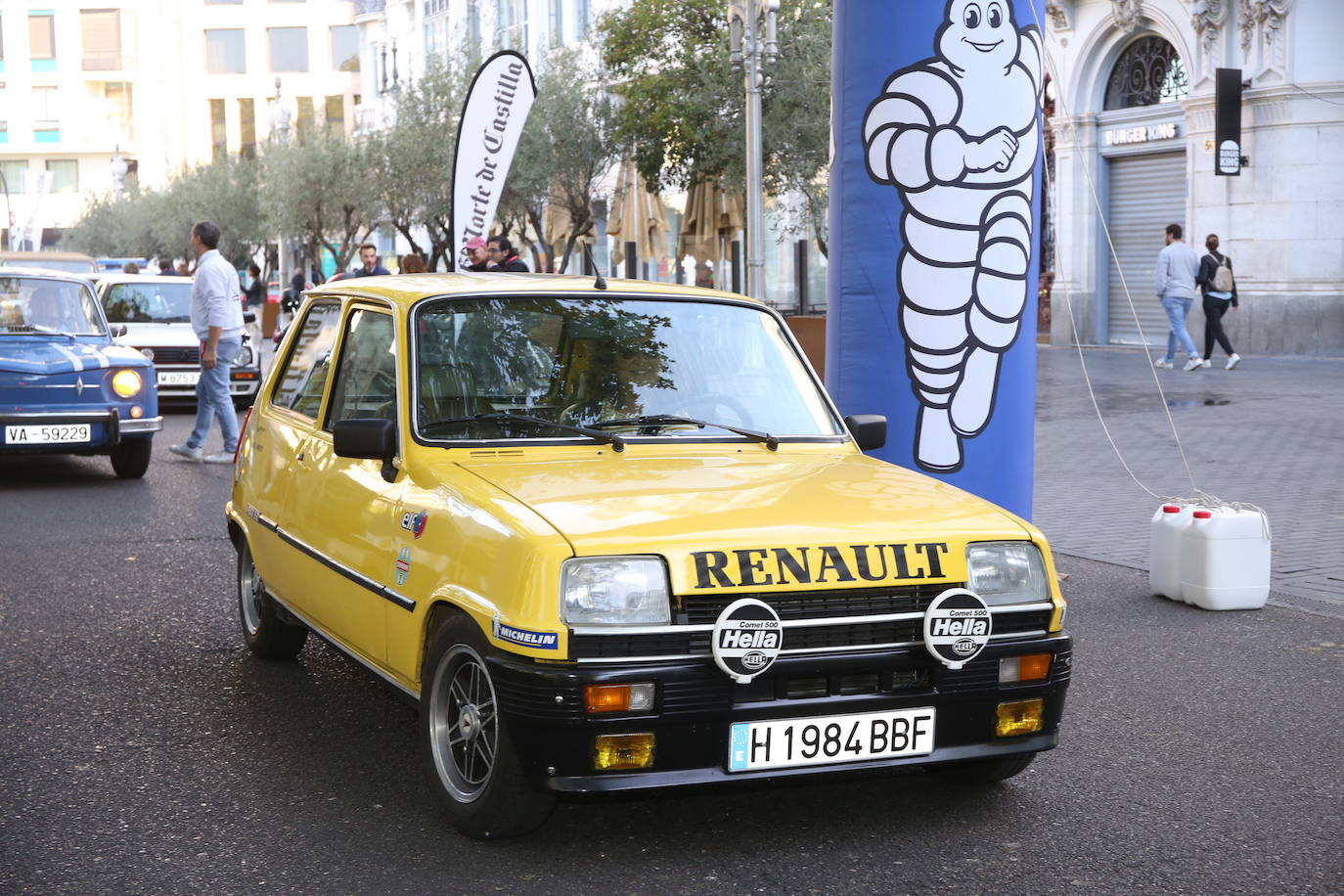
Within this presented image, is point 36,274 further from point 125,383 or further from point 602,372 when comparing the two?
point 602,372

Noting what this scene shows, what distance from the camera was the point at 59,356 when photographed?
12.4 metres

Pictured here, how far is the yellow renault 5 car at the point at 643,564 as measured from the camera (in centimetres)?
403

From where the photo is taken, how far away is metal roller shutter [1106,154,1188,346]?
2648 centimetres

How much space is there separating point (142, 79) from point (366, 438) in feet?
326

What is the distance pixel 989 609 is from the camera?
4.30m

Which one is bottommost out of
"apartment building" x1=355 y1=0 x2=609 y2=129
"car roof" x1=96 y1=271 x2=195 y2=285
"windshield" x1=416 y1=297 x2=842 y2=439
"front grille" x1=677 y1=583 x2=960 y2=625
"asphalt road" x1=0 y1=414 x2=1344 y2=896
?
"asphalt road" x1=0 y1=414 x2=1344 y2=896

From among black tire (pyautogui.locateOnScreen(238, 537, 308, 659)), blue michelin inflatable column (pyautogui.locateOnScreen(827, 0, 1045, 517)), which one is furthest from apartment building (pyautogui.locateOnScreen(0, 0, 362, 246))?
black tire (pyautogui.locateOnScreen(238, 537, 308, 659))

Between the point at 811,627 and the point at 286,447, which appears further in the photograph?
the point at 286,447

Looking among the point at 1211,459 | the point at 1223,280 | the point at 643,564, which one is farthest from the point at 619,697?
the point at 1223,280

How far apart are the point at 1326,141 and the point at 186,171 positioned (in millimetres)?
50083

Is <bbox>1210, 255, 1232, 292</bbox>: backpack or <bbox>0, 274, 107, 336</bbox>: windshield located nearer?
<bbox>0, 274, 107, 336</bbox>: windshield

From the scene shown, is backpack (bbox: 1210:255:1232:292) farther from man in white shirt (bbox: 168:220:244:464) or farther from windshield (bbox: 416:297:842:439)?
windshield (bbox: 416:297:842:439)

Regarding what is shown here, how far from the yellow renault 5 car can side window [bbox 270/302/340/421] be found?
1.23ft

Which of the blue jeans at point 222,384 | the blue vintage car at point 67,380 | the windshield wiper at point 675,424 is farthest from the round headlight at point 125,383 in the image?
the windshield wiper at point 675,424
